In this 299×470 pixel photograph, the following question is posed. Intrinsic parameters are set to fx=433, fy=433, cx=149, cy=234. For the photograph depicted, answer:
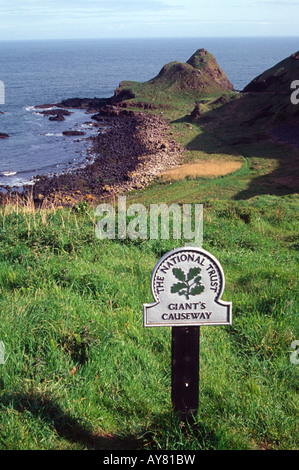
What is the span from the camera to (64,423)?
3568mm

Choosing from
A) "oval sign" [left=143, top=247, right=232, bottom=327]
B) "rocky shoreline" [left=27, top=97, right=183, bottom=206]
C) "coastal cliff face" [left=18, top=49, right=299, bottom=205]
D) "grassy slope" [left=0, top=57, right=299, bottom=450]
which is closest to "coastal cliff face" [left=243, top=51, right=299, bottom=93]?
"coastal cliff face" [left=18, top=49, right=299, bottom=205]

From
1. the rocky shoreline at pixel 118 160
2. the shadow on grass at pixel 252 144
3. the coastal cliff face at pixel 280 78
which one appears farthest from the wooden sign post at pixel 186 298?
the coastal cliff face at pixel 280 78

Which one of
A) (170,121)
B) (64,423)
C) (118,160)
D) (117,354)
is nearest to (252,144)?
(118,160)

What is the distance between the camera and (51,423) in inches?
138

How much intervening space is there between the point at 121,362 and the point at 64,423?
0.90 metres

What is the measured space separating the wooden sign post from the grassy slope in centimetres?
70

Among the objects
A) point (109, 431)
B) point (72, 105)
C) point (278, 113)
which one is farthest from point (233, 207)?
point (72, 105)

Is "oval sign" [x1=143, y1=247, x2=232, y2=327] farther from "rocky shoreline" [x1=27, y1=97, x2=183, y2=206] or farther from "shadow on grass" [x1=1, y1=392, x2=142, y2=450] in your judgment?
"rocky shoreline" [x1=27, y1=97, x2=183, y2=206]

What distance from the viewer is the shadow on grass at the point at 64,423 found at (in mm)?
3494

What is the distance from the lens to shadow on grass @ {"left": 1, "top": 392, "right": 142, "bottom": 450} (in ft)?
11.5

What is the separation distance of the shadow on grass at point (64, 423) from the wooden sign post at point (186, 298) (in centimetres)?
83
